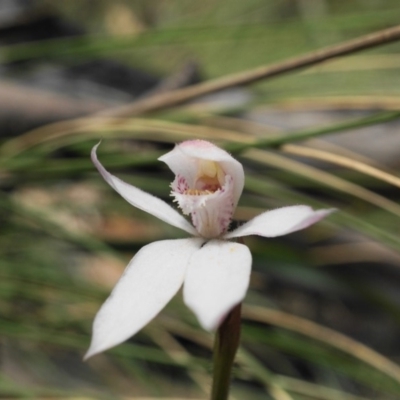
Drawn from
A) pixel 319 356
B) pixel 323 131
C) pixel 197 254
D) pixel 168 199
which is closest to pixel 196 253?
pixel 197 254

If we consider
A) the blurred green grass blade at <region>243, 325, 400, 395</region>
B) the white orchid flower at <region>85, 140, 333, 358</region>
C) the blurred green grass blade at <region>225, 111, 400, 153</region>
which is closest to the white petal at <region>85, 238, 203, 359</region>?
the white orchid flower at <region>85, 140, 333, 358</region>

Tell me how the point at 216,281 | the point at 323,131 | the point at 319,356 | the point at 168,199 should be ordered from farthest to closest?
the point at 168,199 → the point at 319,356 → the point at 323,131 → the point at 216,281

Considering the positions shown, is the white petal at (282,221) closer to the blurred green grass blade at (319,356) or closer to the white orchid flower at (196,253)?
the white orchid flower at (196,253)

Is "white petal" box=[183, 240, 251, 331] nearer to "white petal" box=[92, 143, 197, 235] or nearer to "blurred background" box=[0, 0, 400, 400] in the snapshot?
"white petal" box=[92, 143, 197, 235]

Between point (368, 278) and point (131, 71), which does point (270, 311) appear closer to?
point (368, 278)

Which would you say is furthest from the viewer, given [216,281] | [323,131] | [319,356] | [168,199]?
[168,199]

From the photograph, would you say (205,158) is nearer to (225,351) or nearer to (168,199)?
(225,351)

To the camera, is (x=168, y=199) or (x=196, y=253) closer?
(x=196, y=253)
